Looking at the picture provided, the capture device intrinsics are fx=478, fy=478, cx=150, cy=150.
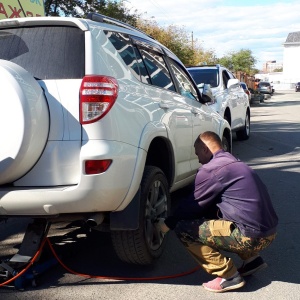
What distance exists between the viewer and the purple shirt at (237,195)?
3.60 m

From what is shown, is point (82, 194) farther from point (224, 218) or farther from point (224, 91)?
point (224, 91)

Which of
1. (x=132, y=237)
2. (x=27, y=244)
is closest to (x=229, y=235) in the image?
(x=132, y=237)

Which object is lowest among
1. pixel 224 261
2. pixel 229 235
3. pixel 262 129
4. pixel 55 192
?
pixel 262 129

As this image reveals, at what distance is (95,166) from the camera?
130 inches

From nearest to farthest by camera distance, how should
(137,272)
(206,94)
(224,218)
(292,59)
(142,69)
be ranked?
(224,218) → (137,272) → (142,69) → (206,94) → (292,59)

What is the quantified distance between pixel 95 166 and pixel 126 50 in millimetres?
1295

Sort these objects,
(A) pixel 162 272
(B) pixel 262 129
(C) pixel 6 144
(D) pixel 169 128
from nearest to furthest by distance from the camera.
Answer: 1. (C) pixel 6 144
2. (A) pixel 162 272
3. (D) pixel 169 128
4. (B) pixel 262 129

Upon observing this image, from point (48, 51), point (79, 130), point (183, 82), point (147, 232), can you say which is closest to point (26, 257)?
point (147, 232)

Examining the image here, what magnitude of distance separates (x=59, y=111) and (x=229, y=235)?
157 centimetres

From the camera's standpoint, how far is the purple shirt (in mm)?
3602

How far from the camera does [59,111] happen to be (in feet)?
11.1

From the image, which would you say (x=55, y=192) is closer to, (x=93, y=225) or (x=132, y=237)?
(x=93, y=225)

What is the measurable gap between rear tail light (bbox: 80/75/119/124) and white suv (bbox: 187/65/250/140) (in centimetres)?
586

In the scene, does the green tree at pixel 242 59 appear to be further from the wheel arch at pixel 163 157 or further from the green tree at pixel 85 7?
the wheel arch at pixel 163 157
